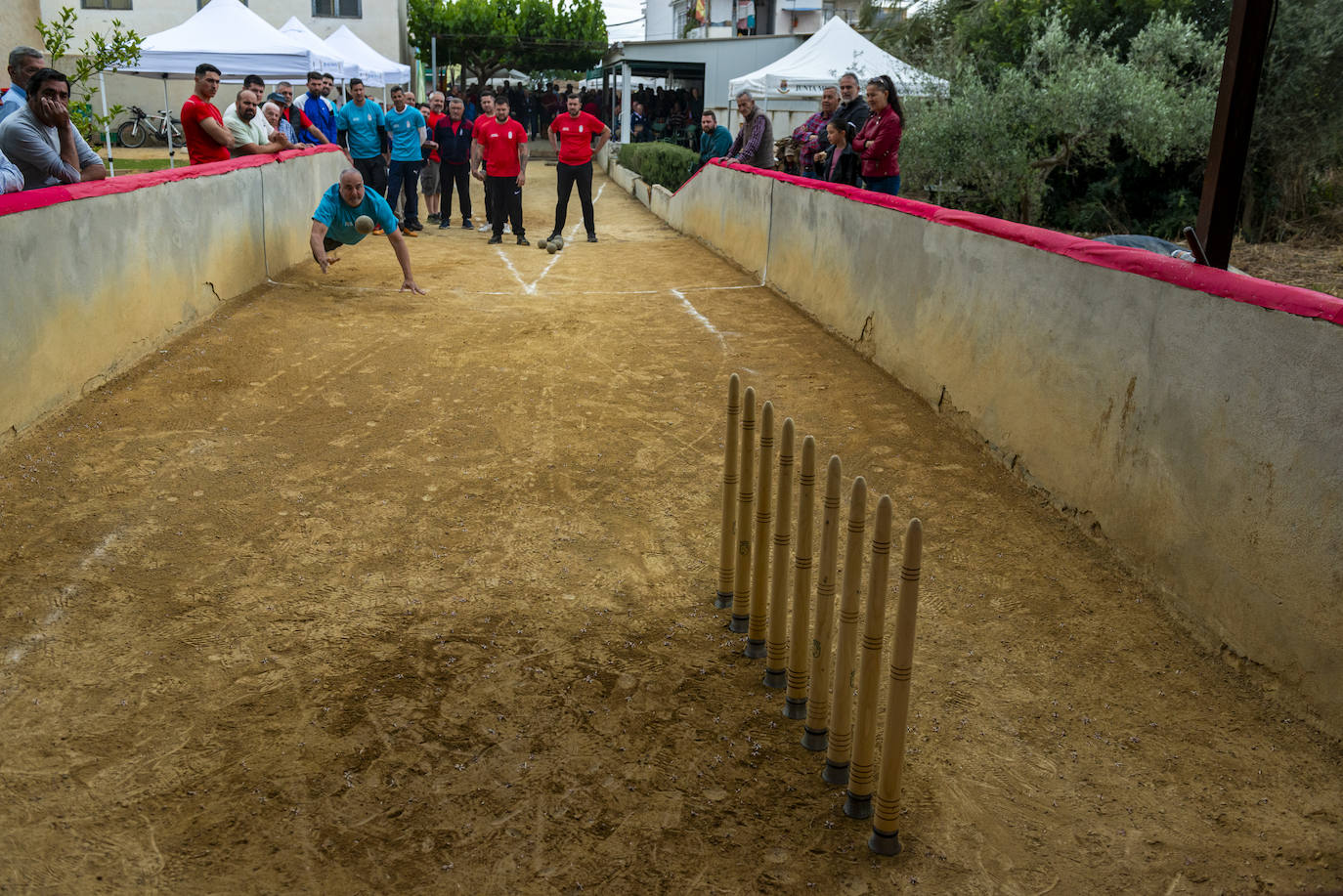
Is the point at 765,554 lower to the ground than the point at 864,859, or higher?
higher

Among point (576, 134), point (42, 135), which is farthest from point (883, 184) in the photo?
point (42, 135)

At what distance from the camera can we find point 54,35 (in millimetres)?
9750

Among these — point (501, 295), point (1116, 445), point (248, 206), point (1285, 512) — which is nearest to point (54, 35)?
point (248, 206)

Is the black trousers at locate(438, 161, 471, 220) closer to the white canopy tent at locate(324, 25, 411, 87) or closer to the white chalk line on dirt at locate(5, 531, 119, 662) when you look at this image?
the white canopy tent at locate(324, 25, 411, 87)

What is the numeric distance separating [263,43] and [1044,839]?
20371 mm

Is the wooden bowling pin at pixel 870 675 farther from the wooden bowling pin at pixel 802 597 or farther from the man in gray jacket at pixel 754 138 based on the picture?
the man in gray jacket at pixel 754 138

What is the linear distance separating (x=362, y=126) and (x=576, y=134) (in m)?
3.10

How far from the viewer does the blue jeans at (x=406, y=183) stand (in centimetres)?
1633

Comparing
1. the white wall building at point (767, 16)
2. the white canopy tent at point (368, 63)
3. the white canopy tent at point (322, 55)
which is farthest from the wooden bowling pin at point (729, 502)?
the white wall building at point (767, 16)

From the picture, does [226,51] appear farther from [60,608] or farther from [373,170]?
[60,608]

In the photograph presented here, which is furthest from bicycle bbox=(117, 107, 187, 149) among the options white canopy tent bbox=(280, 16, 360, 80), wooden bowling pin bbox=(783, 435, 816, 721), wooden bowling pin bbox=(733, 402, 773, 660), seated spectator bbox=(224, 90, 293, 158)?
wooden bowling pin bbox=(783, 435, 816, 721)

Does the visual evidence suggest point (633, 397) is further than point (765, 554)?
Yes

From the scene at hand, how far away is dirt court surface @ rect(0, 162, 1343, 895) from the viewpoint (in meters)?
3.20

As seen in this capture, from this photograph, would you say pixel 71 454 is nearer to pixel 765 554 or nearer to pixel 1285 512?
pixel 765 554
